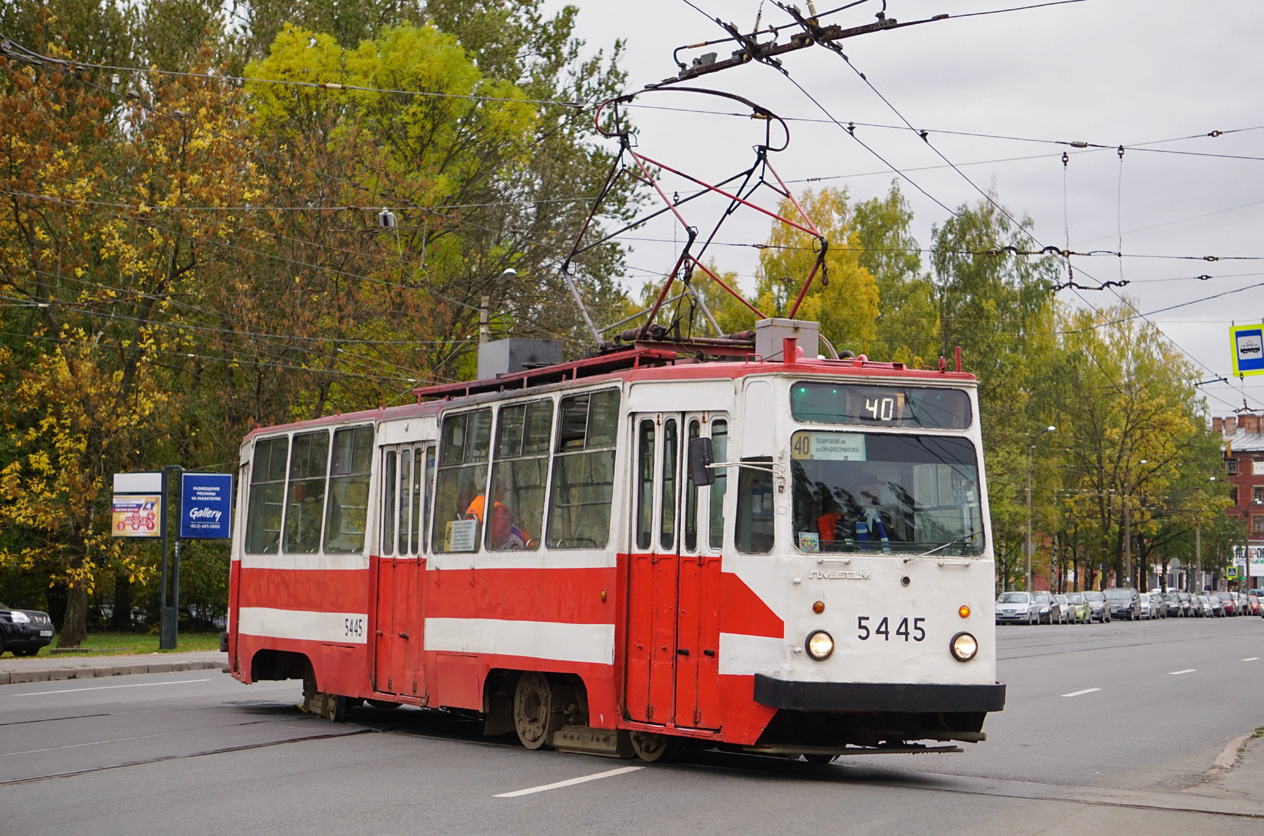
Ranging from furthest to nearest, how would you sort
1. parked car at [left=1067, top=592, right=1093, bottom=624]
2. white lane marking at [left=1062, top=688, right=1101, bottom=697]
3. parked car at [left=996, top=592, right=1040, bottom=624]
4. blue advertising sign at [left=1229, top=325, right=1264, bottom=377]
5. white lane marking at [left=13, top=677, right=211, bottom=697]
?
parked car at [left=1067, top=592, right=1093, bottom=624]
parked car at [left=996, top=592, right=1040, bottom=624]
blue advertising sign at [left=1229, top=325, right=1264, bottom=377]
white lane marking at [left=1062, top=688, right=1101, bottom=697]
white lane marking at [left=13, top=677, right=211, bottom=697]

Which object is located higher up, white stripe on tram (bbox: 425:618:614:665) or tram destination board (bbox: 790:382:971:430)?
tram destination board (bbox: 790:382:971:430)

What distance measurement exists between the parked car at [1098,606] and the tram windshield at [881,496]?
61893 millimetres

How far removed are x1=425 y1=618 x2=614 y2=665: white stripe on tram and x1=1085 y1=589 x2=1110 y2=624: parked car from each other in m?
60.5

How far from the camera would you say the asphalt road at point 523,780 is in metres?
9.41

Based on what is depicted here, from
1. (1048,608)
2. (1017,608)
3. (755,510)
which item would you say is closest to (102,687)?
(755,510)

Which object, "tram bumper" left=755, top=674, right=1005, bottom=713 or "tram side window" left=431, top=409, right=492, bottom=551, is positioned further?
"tram side window" left=431, top=409, right=492, bottom=551

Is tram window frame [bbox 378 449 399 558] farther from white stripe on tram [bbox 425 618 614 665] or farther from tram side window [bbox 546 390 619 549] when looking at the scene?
→ tram side window [bbox 546 390 619 549]

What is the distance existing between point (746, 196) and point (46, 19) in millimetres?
26488

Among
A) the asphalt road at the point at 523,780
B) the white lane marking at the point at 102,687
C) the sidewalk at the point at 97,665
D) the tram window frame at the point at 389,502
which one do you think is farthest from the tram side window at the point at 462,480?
the sidewalk at the point at 97,665

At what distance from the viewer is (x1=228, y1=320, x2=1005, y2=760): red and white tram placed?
10.9 meters

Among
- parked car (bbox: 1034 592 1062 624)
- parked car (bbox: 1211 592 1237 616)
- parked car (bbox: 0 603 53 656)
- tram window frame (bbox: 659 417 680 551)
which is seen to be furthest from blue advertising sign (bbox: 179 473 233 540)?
parked car (bbox: 1211 592 1237 616)

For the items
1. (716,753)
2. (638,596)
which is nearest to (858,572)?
(638,596)

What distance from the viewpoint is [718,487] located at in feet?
37.7

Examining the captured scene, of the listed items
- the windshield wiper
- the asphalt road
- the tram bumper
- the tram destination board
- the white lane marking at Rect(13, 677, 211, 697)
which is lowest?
the white lane marking at Rect(13, 677, 211, 697)
